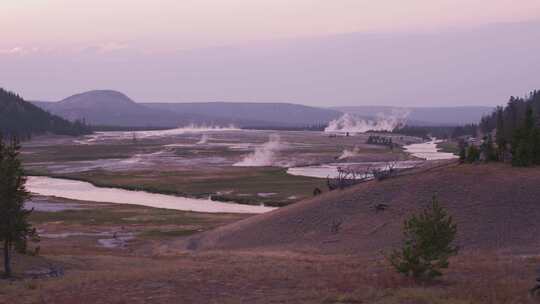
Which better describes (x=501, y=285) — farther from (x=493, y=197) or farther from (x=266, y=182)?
(x=266, y=182)

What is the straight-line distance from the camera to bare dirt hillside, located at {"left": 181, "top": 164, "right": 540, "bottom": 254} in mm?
37406

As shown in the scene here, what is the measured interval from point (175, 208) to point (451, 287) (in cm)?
5148

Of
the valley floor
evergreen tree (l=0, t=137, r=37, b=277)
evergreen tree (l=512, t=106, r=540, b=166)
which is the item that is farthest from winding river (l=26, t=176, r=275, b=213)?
evergreen tree (l=0, t=137, r=37, b=277)

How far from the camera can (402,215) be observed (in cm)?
4097

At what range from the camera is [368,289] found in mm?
25766

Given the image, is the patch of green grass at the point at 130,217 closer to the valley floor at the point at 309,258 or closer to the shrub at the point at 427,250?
the valley floor at the point at 309,258

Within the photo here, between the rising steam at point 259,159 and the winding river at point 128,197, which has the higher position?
the rising steam at point 259,159

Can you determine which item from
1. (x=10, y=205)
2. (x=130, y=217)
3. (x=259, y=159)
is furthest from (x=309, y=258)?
(x=259, y=159)

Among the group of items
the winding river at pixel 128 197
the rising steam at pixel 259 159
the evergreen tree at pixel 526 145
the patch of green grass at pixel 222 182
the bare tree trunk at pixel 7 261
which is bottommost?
the winding river at pixel 128 197

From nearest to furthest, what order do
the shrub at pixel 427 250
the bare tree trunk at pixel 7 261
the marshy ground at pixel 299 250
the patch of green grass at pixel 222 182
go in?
1. the marshy ground at pixel 299 250
2. the shrub at pixel 427 250
3. the bare tree trunk at pixel 7 261
4. the patch of green grass at pixel 222 182

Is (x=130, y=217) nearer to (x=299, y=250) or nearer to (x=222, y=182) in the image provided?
(x=299, y=250)

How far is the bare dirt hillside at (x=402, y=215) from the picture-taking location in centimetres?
3741

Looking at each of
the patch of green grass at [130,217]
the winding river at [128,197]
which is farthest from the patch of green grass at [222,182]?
the patch of green grass at [130,217]

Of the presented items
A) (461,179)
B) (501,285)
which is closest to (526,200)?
(461,179)
